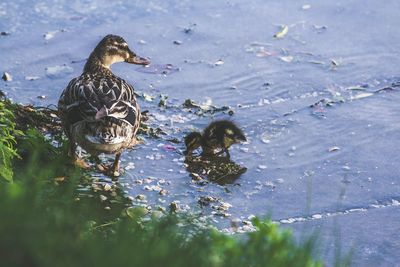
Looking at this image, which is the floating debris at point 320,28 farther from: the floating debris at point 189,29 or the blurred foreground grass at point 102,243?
the blurred foreground grass at point 102,243

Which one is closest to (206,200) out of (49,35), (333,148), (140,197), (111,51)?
(140,197)

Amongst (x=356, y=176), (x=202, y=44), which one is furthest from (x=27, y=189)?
(x=202, y=44)

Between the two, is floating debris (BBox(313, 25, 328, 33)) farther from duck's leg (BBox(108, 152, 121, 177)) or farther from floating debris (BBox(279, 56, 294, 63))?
duck's leg (BBox(108, 152, 121, 177))

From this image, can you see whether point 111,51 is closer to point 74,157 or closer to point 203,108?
point 203,108

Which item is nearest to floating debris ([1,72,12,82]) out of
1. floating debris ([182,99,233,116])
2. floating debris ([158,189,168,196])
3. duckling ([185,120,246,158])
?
floating debris ([182,99,233,116])

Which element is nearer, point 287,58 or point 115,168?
point 115,168

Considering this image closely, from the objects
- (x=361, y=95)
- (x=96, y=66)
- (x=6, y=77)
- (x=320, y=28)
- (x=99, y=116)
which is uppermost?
(x=99, y=116)

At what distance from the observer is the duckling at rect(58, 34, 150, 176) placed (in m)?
6.66

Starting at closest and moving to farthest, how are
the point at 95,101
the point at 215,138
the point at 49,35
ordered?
the point at 95,101 → the point at 215,138 → the point at 49,35

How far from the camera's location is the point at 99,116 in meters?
6.58

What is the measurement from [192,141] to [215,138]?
0.20 m

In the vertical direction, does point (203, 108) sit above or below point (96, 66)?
below

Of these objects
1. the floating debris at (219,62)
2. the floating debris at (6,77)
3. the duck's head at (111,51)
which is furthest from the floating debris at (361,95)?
the floating debris at (6,77)

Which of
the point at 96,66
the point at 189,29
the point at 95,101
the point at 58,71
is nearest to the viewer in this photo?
the point at 95,101
